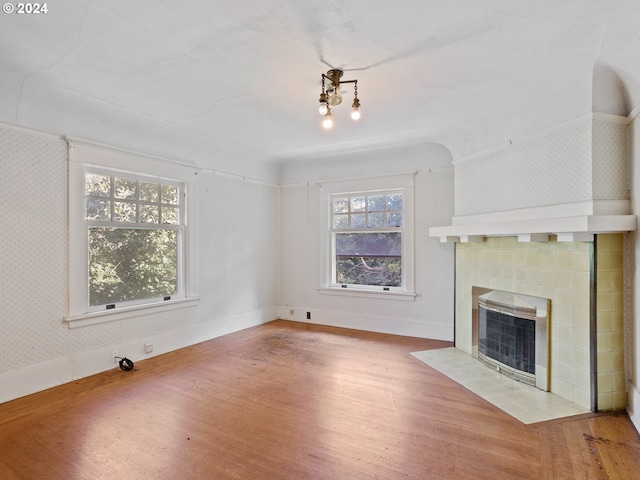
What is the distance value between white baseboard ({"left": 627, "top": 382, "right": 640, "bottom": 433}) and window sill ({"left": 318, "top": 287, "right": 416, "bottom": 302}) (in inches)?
96.0

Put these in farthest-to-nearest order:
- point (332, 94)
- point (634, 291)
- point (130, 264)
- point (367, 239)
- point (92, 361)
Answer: point (367, 239) → point (130, 264) → point (92, 361) → point (332, 94) → point (634, 291)

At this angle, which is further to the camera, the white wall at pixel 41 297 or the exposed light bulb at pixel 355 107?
the white wall at pixel 41 297

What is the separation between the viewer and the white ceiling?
1914mm

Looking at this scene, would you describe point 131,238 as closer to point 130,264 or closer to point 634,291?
point 130,264

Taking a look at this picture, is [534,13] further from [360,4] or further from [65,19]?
[65,19]

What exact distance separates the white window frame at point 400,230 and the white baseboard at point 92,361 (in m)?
1.68

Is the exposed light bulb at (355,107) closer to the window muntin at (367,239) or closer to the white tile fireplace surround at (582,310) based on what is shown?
the white tile fireplace surround at (582,310)

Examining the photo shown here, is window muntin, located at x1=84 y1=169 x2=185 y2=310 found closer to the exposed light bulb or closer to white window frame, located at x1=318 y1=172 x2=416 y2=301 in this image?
white window frame, located at x1=318 y1=172 x2=416 y2=301

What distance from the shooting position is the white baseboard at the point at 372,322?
4.56 m

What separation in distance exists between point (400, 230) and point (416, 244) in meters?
0.31

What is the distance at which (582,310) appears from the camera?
106 inches

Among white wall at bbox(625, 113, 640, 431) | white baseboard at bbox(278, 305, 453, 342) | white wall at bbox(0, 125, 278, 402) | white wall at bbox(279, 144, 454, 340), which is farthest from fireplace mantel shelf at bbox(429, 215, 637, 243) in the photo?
white wall at bbox(0, 125, 278, 402)

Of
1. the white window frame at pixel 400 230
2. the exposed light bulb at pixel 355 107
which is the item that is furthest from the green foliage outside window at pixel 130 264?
the exposed light bulb at pixel 355 107

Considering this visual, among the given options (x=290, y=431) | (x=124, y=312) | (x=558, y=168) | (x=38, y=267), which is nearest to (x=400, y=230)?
(x=558, y=168)
